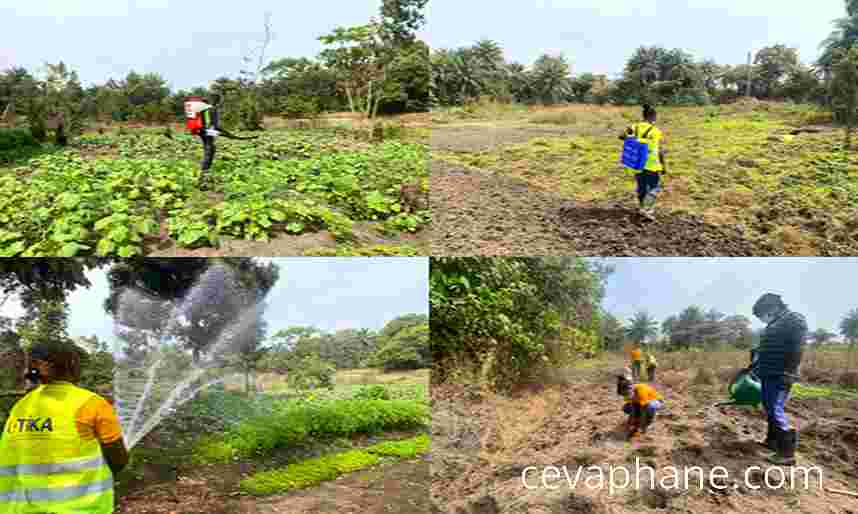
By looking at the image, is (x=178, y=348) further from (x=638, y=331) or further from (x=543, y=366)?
(x=638, y=331)

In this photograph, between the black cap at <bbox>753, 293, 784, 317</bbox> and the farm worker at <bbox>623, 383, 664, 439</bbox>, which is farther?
the farm worker at <bbox>623, 383, 664, 439</bbox>

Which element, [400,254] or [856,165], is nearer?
[400,254]

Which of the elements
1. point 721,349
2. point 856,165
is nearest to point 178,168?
point 721,349

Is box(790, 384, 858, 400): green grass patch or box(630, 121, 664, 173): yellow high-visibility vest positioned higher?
box(630, 121, 664, 173): yellow high-visibility vest

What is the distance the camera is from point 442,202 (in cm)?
823

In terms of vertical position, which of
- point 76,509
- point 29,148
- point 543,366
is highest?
point 29,148

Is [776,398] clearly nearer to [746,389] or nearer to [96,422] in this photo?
[746,389]

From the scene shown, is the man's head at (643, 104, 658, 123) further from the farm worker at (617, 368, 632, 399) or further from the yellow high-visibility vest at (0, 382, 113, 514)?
the yellow high-visibility vest at (0, 382, 113, 514)

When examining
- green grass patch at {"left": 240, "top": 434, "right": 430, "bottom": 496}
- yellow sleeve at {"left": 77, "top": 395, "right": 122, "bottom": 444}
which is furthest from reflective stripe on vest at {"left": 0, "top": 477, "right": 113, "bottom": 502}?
green grass patch at {"left": 240, "top": 434, "right": 430, "bottom": 496}

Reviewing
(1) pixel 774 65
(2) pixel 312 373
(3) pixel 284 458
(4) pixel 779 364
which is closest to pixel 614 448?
(4) pixel 779 364

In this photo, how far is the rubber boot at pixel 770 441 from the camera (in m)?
5.76

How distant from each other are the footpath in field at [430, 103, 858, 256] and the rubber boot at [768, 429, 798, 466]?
2.11m

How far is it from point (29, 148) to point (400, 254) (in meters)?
7.79

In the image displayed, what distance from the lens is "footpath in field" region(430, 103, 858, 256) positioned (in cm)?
716
